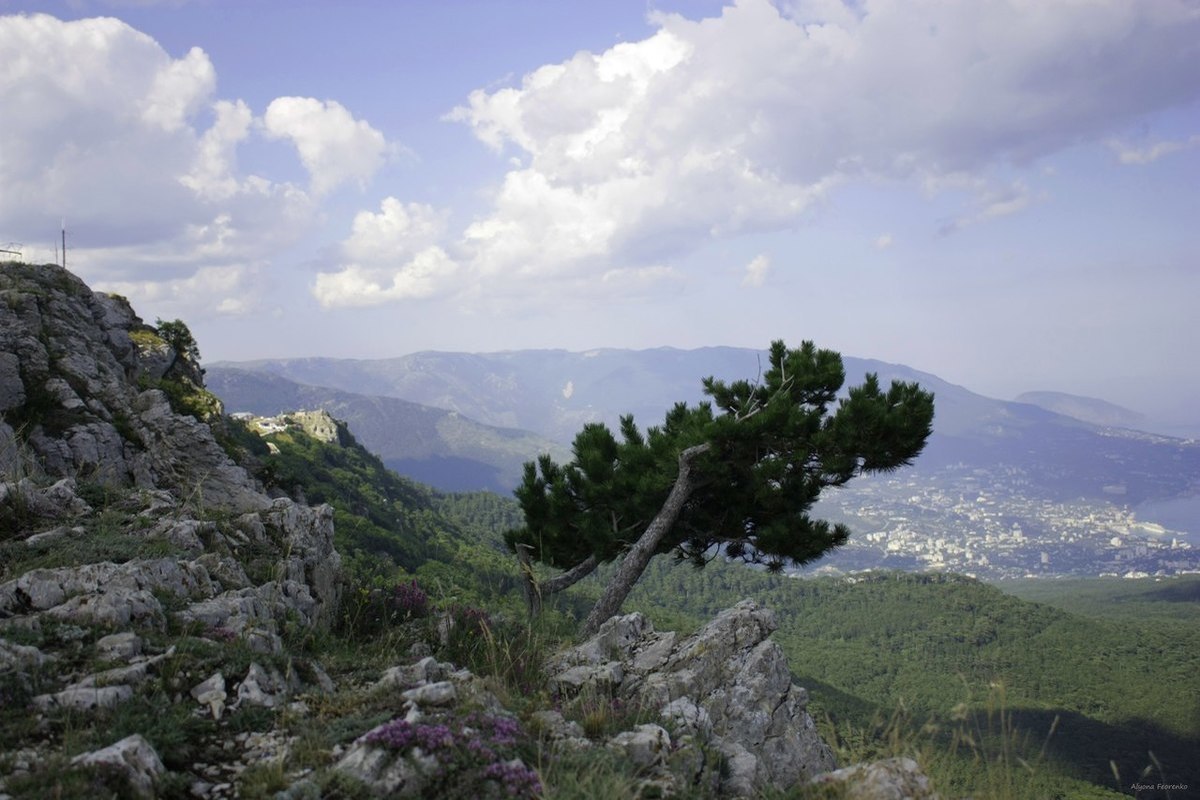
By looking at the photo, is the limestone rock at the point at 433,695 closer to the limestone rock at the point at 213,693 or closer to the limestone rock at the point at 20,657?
the limestone rock at the point at 213,693

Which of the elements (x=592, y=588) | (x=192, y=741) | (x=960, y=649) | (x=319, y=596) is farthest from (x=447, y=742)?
(x=960, y=649)

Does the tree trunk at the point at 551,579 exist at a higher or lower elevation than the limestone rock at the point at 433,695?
lower

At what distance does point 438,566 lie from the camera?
46.5 m

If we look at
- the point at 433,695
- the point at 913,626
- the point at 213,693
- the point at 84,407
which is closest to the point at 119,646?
the point at 213,693

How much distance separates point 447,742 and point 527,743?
25.1 inches

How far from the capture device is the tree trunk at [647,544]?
13.2m

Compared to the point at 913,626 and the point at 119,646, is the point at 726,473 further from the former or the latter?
the point at 913,626

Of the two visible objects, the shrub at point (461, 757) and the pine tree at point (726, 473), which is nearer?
the shrub at point (461, 757)

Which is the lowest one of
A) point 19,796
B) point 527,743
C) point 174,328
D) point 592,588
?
point 592,588

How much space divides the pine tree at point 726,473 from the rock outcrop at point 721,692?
4.29m

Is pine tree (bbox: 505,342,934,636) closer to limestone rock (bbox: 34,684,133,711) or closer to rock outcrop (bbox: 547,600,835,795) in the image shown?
rock outcrop (bbox: 547,600,835,795)

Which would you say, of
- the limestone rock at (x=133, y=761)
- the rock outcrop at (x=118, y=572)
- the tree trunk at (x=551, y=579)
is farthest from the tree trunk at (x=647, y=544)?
the limestone rock at (x=133, y=761)

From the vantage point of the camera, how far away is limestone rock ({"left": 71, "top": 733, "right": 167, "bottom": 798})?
3281 millimetres

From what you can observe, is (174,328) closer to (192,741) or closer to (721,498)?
(721,498)
